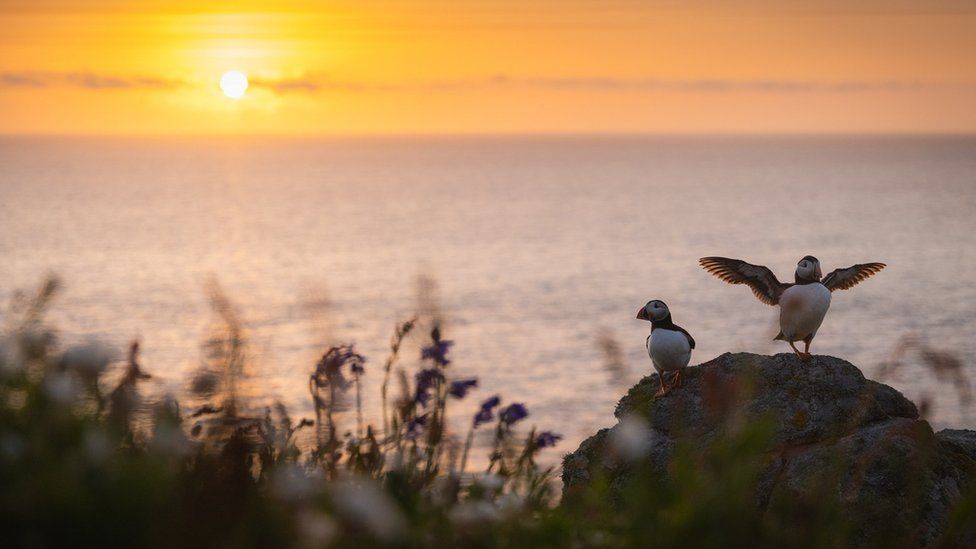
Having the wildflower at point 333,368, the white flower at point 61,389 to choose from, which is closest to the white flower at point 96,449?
the white flower at point 61,389

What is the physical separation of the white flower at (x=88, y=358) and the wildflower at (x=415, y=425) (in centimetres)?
137

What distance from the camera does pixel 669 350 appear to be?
24.0 ft

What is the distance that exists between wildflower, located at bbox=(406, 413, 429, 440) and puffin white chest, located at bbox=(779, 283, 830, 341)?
11.3 feet

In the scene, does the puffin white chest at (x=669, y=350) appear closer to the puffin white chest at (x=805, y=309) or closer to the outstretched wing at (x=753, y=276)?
the puffin white chest at (x=805, y=309)

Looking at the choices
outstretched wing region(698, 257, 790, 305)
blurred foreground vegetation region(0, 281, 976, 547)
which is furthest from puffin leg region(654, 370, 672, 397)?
blurred foreground vegetation region(0, 281, 976, 547)

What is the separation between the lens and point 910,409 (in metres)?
7.21

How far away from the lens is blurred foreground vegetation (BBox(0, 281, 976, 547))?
3.40m

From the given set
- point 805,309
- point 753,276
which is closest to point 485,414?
point 805,309

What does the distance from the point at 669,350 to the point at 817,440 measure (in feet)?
3.54

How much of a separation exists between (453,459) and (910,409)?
3.61 m

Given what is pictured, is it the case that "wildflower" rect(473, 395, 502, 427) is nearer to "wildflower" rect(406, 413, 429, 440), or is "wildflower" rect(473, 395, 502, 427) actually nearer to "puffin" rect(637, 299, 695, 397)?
"wildflower" rect(406, 413, 429, 440)

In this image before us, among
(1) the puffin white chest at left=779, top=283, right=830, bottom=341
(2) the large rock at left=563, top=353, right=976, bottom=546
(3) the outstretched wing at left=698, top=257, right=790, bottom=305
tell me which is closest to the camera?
(2) the large rock at left=563, top=353, right=976, bottom=546

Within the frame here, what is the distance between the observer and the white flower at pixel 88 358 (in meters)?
4.20

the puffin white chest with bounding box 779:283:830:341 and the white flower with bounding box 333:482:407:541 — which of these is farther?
the puffin white chest with bounding box 779:283:830:341
